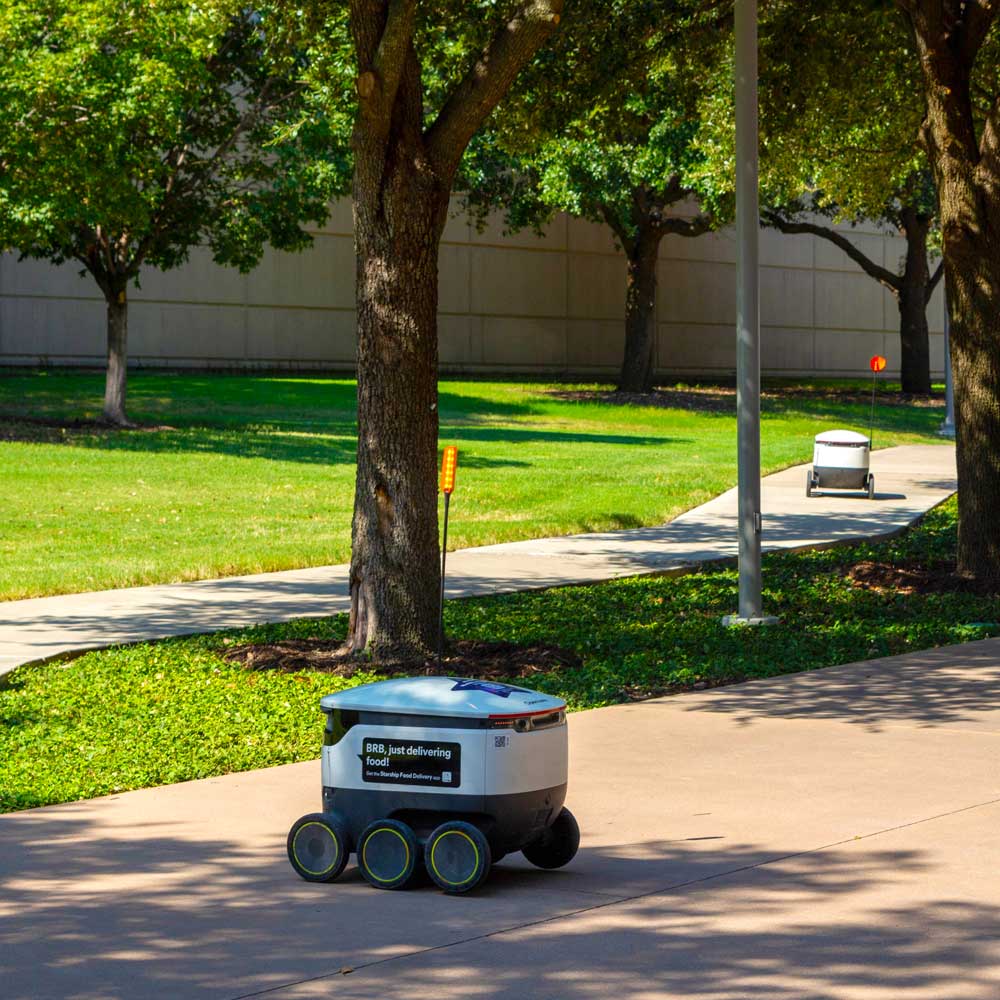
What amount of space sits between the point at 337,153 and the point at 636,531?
16.6 metres

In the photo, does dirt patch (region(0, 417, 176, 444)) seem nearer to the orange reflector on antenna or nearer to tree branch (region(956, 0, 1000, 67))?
tree branch (region(956, 0, 1000, 67))

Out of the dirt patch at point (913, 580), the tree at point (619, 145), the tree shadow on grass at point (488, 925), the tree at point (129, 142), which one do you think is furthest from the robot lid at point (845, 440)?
the tree shadow on grass at point (488, 925)

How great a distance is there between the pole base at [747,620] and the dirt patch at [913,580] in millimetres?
1879

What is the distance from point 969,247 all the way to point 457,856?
32.5ft

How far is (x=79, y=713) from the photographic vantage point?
9.23 metres

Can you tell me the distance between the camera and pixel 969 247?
14133 mm

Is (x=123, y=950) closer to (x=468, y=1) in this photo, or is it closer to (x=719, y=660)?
(x=719, y=660)

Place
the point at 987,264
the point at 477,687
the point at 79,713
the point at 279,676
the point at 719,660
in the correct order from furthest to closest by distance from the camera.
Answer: the point at 987,264, the point at 719,660, the point at 279,676, the point at 79,713, the point at 477,687

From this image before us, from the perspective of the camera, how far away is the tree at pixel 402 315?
418 inches

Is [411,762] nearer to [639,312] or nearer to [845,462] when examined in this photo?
[845,462]

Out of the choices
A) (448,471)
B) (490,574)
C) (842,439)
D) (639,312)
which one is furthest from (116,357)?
(448,471)

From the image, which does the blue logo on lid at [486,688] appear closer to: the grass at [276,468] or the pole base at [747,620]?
the pole base at [747,620]

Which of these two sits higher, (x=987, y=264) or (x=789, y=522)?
(x=987, y=264)

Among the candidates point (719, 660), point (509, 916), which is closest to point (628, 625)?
point (719, 660)
